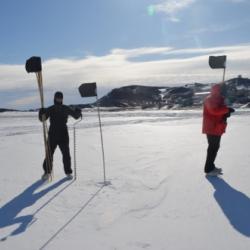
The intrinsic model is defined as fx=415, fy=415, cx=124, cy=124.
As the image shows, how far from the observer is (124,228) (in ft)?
15.8

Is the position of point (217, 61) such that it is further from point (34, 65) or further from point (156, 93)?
point (156, 93)

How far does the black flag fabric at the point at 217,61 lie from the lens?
26.0 ft

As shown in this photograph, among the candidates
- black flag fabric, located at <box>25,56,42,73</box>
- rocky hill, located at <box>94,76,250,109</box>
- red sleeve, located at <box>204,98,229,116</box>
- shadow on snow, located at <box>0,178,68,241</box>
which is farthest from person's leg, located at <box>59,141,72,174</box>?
rocky hill, located at <box>94,76,250,109</box>

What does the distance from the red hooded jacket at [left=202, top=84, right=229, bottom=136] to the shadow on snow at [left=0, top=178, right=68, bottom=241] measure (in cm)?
284

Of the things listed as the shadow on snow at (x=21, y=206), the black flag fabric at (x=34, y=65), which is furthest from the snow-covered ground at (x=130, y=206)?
the black flag fabric at (x=34, y=65)

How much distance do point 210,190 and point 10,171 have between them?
4240 millimetres

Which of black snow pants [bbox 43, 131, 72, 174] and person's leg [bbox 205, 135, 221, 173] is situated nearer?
person's leg [bbox 205, 135, 221, 173]

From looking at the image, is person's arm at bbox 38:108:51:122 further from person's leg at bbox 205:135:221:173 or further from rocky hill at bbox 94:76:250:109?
rocky hill at bbox 94:76:250:109

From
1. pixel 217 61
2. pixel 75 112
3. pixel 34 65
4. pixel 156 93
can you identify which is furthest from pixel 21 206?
pixel 156 93

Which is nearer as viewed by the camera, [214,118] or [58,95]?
[214,118]

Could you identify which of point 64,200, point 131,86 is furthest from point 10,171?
point 131,86

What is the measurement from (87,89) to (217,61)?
2558 mm

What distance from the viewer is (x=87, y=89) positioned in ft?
24.8

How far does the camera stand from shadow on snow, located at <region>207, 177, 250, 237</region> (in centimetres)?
489
